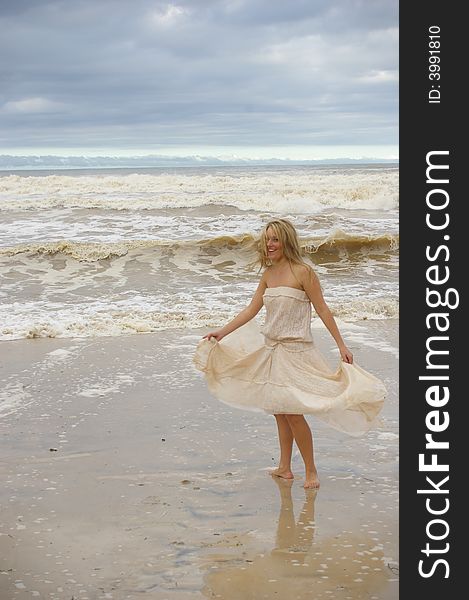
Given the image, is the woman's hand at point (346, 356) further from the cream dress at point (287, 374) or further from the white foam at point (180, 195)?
the white foam at point (180, 195)

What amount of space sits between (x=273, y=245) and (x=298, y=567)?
198 cm

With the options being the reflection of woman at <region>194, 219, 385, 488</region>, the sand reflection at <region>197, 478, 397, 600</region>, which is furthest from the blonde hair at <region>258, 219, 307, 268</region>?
the sand reflection at <region>197, 478, 397, 600</region>

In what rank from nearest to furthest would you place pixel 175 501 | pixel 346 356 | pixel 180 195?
pixel 175 501, pixel 346 356, pixel 180 195

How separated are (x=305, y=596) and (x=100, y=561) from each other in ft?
3.36

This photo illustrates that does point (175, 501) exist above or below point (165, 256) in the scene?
below

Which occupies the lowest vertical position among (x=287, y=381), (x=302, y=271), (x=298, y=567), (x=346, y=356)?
(x=298, y=567)

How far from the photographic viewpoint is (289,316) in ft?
16.7

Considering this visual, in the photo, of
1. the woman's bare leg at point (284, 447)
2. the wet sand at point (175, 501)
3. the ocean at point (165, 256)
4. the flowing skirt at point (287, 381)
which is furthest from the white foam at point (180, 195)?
the woman's bare leg at point (284, 447)

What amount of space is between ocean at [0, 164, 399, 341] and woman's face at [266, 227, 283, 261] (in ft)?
6.81

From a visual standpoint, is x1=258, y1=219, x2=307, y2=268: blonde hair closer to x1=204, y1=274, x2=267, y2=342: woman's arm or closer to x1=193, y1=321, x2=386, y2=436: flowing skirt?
x1=204, y1=274, x2=267, y2=342: woman's arm

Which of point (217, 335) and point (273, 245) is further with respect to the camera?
point (217, 335)

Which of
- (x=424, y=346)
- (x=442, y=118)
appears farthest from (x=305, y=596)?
(x=442, y=118)

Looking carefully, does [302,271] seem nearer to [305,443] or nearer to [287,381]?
[287,381]

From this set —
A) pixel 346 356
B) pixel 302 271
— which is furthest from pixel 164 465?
pixel 302 271
